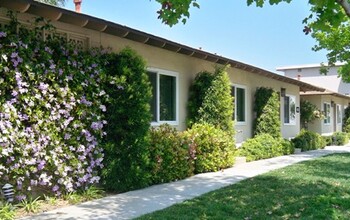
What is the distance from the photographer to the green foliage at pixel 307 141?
19359mm

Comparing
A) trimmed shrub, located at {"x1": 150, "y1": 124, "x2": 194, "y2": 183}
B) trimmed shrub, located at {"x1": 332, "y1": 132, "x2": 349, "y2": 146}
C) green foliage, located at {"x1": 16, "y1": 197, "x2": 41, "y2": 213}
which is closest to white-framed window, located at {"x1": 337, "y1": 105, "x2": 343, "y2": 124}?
trimmed shrub, located at {"x1": 332, "y1": 132, "x2": 349, "y2": 146}

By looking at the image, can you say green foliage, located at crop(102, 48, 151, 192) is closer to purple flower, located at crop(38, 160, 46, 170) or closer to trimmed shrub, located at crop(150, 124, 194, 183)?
trimmed shrub, located at crop(150, 124, 194, 183)

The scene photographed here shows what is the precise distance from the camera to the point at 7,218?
6.00m

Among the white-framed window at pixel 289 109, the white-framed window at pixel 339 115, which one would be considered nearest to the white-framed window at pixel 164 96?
the white-framed window at pixel 289 109

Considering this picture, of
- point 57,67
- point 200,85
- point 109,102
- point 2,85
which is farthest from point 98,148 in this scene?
point 200,85

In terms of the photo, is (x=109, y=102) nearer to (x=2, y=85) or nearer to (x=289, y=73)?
(x=2, y=85)

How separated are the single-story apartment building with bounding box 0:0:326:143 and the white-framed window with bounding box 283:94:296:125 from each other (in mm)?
583

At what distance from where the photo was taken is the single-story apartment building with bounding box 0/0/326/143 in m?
7.25

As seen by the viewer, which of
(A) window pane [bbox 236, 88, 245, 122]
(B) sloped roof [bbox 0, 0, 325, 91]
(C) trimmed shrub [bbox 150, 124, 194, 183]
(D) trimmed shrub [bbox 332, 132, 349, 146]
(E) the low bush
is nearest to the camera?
(B) sloped roof [bbox 0, 0, 325, 91]

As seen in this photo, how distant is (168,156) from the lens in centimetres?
955

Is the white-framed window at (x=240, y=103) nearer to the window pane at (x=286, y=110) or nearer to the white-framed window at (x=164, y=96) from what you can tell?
the white-framed window at (x=164, y=96)

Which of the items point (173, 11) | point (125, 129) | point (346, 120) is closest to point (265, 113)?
point (125, 129)

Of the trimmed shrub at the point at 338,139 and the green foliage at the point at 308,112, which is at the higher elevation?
the green foliage at the point at 308,112

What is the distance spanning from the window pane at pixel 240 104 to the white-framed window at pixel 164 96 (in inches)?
184
